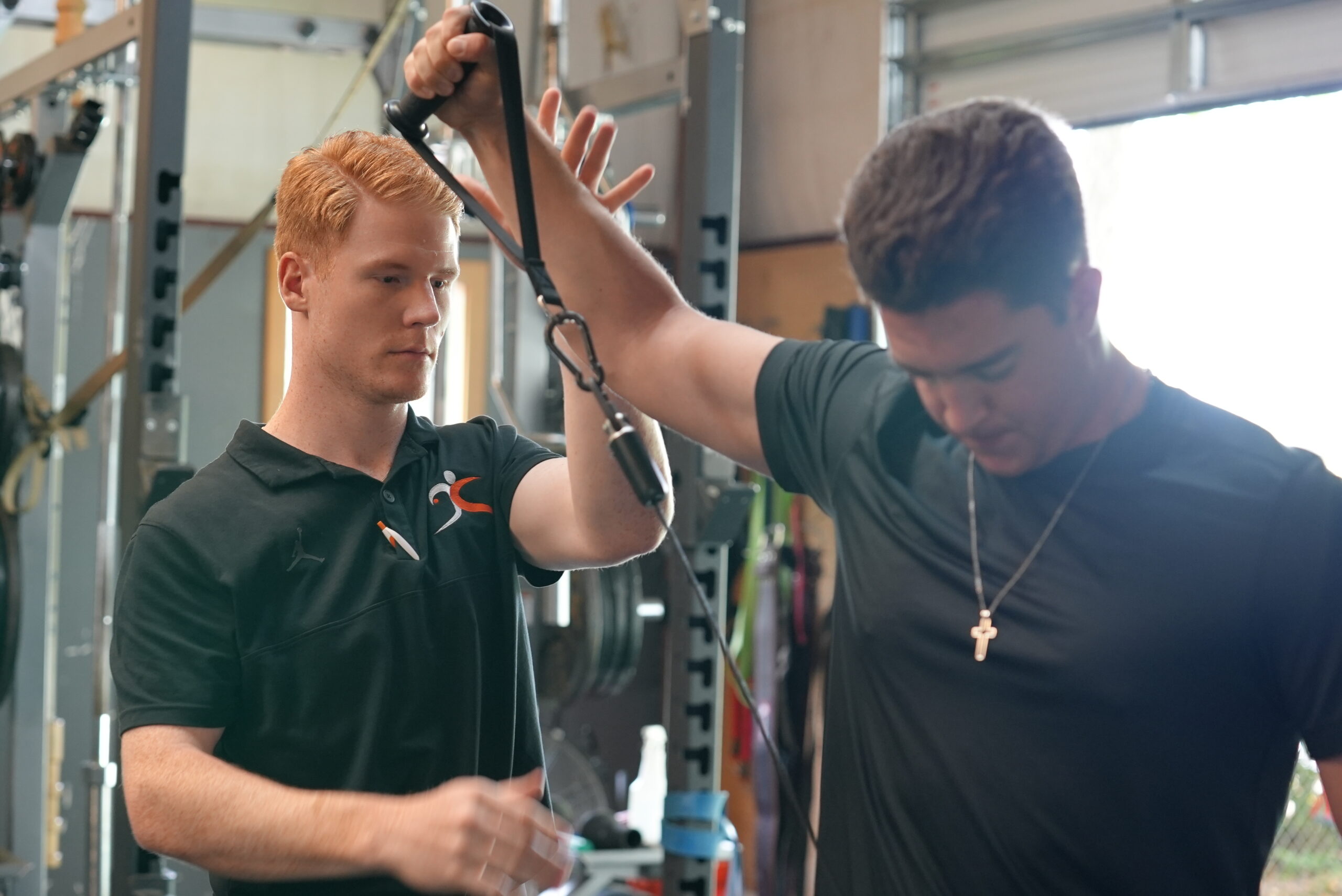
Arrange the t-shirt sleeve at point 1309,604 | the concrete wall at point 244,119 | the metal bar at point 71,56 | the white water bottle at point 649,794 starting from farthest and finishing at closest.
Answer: the concrete wall at point 244,119 → the white water bottle at point 649,794 → the metal bar at point 71,56 → the t-shirt sleeve at point 1309,604

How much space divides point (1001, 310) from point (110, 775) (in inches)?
110

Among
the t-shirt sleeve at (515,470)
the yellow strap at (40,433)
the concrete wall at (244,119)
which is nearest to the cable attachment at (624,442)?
the t-shirt sleeve at (515,470)

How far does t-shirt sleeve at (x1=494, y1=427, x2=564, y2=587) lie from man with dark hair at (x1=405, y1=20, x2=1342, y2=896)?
1.96 feet

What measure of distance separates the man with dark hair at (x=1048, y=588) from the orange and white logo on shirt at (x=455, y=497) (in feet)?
1.97

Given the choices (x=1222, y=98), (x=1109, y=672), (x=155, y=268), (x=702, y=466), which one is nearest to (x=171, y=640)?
(x=1109, y=672)

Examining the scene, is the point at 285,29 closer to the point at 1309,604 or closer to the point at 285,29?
the point at 285,29

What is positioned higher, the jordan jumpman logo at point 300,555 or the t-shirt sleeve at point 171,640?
the jordan jumpman logo at point 300,555

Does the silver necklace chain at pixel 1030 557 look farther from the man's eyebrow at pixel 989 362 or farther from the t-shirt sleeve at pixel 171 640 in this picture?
the t-shirt sleeve at pixel 171 640

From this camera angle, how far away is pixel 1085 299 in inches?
46.9

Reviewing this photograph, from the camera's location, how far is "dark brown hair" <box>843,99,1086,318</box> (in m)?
1.13

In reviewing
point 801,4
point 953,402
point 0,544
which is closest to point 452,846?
point 953,402

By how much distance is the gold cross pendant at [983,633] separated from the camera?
122cm

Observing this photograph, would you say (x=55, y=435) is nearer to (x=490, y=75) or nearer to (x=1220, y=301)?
(x=490, y=75)

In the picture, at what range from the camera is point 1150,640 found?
3.77ft
